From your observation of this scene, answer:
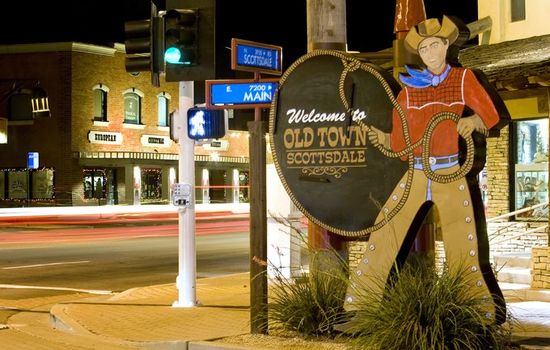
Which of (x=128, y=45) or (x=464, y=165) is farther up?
(x=128, y=45)

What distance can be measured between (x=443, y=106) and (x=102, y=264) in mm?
12538

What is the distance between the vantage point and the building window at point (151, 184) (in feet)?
152

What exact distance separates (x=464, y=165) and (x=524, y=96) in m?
7.49

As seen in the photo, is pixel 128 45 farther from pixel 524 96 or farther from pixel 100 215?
pixel 100 215

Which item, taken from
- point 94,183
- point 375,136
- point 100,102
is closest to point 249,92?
point 375,136

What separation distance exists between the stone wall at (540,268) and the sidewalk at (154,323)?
24 cm

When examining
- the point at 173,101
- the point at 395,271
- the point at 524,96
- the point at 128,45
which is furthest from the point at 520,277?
the point at 173,101

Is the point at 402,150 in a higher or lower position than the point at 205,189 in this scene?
higher

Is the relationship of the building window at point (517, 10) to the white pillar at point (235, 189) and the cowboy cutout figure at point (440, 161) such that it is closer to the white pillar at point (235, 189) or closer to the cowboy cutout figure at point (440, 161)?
the cowboy cutout figure at point (440, 161)

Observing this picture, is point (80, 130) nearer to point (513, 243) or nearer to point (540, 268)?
point (513, 243)

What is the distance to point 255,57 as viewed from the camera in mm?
10281

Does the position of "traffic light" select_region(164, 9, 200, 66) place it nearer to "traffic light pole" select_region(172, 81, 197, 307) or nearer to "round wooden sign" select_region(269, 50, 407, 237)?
"traffic light pole" select_region(172, 81, 197, 307)

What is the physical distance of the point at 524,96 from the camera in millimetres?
15414

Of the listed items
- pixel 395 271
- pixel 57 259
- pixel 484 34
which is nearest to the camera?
pixel 395 271
